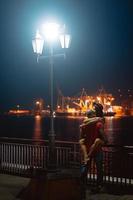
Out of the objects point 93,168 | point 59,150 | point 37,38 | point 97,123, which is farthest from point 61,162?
point 37,38

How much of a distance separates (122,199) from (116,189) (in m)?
1.42

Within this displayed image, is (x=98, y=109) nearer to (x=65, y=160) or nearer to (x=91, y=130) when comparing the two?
(x=91, y=130)

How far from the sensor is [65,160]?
40.7ft

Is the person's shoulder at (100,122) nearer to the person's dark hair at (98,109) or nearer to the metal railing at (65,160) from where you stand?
the person's dark hair at (98,109)

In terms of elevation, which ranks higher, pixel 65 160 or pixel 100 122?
pixel 100 122

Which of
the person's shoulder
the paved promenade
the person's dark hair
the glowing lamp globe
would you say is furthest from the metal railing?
the glowing lamp globe

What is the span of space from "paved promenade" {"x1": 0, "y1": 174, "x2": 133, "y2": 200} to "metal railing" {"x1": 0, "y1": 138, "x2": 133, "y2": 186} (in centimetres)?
42

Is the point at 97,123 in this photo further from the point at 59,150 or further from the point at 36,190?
the point at 59,150

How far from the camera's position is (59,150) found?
13.3 m

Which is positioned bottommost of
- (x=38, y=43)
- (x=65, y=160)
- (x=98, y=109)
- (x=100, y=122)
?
(x=65, y=160)

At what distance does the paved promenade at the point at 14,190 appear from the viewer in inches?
388

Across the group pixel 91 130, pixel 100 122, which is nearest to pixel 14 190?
pixel 91 130

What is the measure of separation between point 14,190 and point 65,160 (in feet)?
7.20

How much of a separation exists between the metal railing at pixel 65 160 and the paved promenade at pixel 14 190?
419mm
